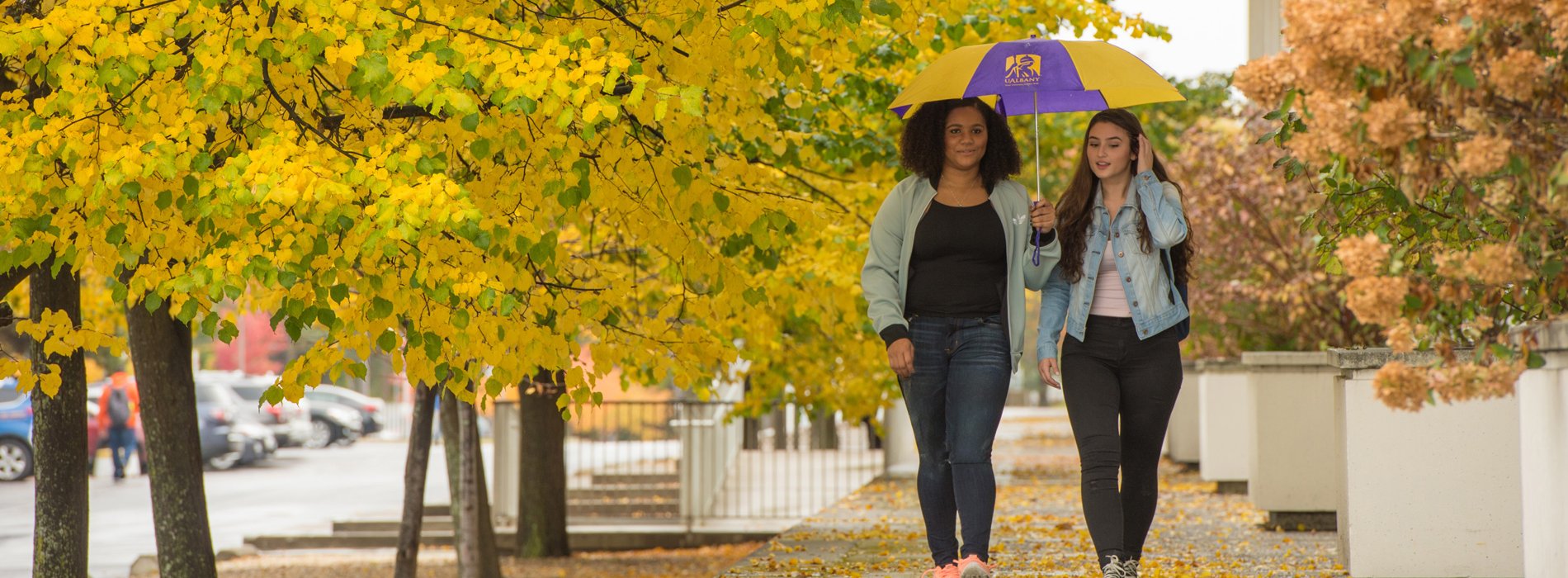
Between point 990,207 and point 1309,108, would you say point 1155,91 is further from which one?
point 1309,108

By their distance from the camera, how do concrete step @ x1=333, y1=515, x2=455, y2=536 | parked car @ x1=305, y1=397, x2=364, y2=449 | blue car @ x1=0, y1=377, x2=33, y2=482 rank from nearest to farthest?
concrete step @ x1=333, y1=515, x2=455, y2=536 → blue car @ x1=0, y1=377, x2=33, y2=482 → parked car @ x1=305, y1=397, x2=364, y2=449

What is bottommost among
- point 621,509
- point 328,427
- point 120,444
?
point 621,509

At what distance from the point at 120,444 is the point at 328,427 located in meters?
13.8

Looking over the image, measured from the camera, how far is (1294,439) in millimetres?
8859

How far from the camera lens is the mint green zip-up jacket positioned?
15.7 feet

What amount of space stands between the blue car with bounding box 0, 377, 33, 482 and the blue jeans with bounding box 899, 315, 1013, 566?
20.9 m

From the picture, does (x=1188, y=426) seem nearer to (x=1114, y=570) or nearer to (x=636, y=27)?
(x=1114, y=570)

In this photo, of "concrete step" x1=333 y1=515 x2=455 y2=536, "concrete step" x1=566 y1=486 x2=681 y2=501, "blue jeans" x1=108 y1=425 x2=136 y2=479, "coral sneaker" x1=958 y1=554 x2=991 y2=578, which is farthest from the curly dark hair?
"blue jeans" x1=108 y1=425 x2=136 y2=479

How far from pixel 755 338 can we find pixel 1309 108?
6.77 meters

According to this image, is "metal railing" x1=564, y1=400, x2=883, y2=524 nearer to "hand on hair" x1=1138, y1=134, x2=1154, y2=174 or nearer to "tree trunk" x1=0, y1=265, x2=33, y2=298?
"tree trunk" x1=0, y1=265, x2=33, y2=298

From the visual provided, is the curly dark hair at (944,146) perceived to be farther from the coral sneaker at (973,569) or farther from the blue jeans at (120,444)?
the blue jeans at (120,444)

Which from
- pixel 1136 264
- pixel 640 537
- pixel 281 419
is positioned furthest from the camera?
pixel 281 419

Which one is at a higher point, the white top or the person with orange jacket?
the white top

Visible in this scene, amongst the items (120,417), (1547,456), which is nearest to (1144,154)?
(1547,456)
